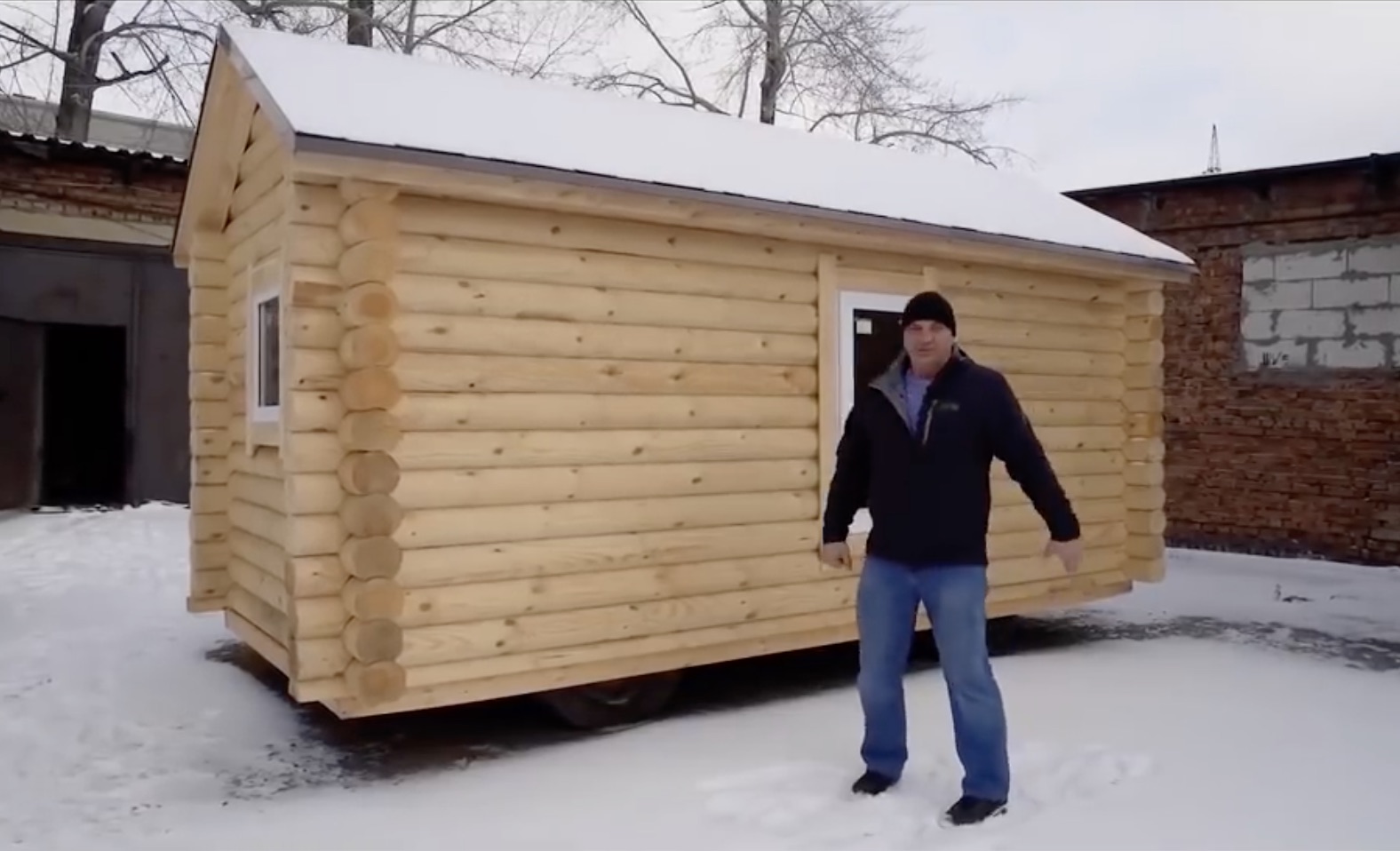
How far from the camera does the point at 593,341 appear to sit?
569 cm

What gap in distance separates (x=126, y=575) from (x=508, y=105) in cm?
613

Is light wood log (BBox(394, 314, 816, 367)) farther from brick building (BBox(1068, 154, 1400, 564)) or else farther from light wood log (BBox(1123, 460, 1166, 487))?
brick building (BBox(1068, 154, 1400, 564))

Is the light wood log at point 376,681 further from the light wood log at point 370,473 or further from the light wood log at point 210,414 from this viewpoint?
the light wood log at point 210,414

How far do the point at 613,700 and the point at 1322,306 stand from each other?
915 centimetres

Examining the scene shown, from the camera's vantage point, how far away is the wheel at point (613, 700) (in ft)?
19.0

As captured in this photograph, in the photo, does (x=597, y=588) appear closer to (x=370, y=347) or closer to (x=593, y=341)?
(x=593, y=341)

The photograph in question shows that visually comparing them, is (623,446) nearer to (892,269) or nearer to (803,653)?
(892,269)

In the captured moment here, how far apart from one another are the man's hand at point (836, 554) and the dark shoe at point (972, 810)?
1.01m

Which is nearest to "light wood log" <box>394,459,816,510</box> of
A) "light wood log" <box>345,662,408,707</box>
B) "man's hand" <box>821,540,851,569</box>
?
"light wood log" <box>345,662,408,707</box>

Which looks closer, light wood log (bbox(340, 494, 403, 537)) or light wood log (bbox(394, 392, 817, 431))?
light wood log (bbox(340, 494, 403, 537))

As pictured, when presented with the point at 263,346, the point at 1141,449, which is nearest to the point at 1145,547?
the point at 1141,449

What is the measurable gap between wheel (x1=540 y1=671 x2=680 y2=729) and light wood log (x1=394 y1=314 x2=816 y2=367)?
1.64 m

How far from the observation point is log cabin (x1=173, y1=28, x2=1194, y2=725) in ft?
16.4

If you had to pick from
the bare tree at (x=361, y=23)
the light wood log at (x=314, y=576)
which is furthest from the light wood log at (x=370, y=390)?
the bare tree at (x=361, y=23)
